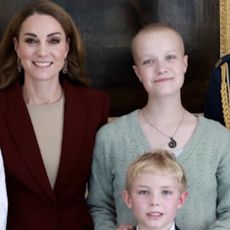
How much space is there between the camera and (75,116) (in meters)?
1.75

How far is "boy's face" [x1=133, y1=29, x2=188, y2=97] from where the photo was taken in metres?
1.59

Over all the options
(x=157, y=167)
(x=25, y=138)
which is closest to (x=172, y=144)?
(x=157, y=167)

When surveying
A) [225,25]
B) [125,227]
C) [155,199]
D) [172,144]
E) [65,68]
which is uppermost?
[225,25]

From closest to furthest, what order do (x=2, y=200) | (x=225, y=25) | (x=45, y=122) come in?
(x=2, y=200) → (x=45, y=122) → (x=225, y=25)

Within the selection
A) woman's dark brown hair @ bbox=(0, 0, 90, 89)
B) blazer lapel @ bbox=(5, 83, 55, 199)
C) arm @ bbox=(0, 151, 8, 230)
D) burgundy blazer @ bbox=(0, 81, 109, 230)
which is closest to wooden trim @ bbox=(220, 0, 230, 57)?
woman's dark brown hair @ bbox=(0, 0, 90, 89)

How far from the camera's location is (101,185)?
168 cm

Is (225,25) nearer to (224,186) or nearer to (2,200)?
(224,186)

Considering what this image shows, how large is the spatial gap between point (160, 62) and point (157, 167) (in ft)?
1.11

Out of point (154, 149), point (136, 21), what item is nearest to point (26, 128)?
point (154, 149)

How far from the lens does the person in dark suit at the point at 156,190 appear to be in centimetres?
139

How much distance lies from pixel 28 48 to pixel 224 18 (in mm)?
1040

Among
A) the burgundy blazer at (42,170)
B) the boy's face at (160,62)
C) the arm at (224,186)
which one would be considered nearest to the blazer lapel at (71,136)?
the burgundy blazer at (42,170)

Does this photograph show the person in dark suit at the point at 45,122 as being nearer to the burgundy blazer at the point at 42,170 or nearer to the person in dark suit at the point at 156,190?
the burgundy blazer at the point at 42,170

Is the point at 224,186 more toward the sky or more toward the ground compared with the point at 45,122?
more toward the ground
